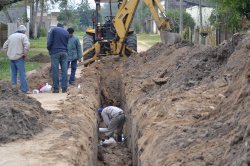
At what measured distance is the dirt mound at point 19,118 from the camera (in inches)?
306

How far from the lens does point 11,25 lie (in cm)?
3528

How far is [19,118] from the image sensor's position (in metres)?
8.04

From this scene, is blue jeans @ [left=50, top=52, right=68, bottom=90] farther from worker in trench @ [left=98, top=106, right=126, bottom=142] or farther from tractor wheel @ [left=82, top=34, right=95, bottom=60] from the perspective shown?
tractor wheel @ [left=82, top=34, right=95, bottom=60]

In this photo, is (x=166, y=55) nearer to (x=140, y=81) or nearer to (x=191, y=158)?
(x=140, y=81)

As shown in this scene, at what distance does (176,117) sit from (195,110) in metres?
0.31

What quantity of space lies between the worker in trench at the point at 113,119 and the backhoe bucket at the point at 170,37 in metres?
5.77

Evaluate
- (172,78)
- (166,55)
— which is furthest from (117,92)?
(172,78)

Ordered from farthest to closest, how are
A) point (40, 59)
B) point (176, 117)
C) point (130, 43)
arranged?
1. point (40, 59)
2. point (130, 43)
3. point (176, 117)

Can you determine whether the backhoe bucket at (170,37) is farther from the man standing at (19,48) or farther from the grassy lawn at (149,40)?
the grassy lawn at (149,40)

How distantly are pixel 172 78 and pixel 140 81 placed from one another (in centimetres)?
225

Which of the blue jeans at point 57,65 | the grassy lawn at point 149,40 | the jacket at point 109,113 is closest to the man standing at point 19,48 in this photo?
the blue jeans at point 57,65

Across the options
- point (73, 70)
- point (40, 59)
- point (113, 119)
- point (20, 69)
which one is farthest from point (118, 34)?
point (40, 59)

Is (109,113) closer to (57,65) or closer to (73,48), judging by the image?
(57,65)

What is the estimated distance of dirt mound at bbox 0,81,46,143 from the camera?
7.76 meters
